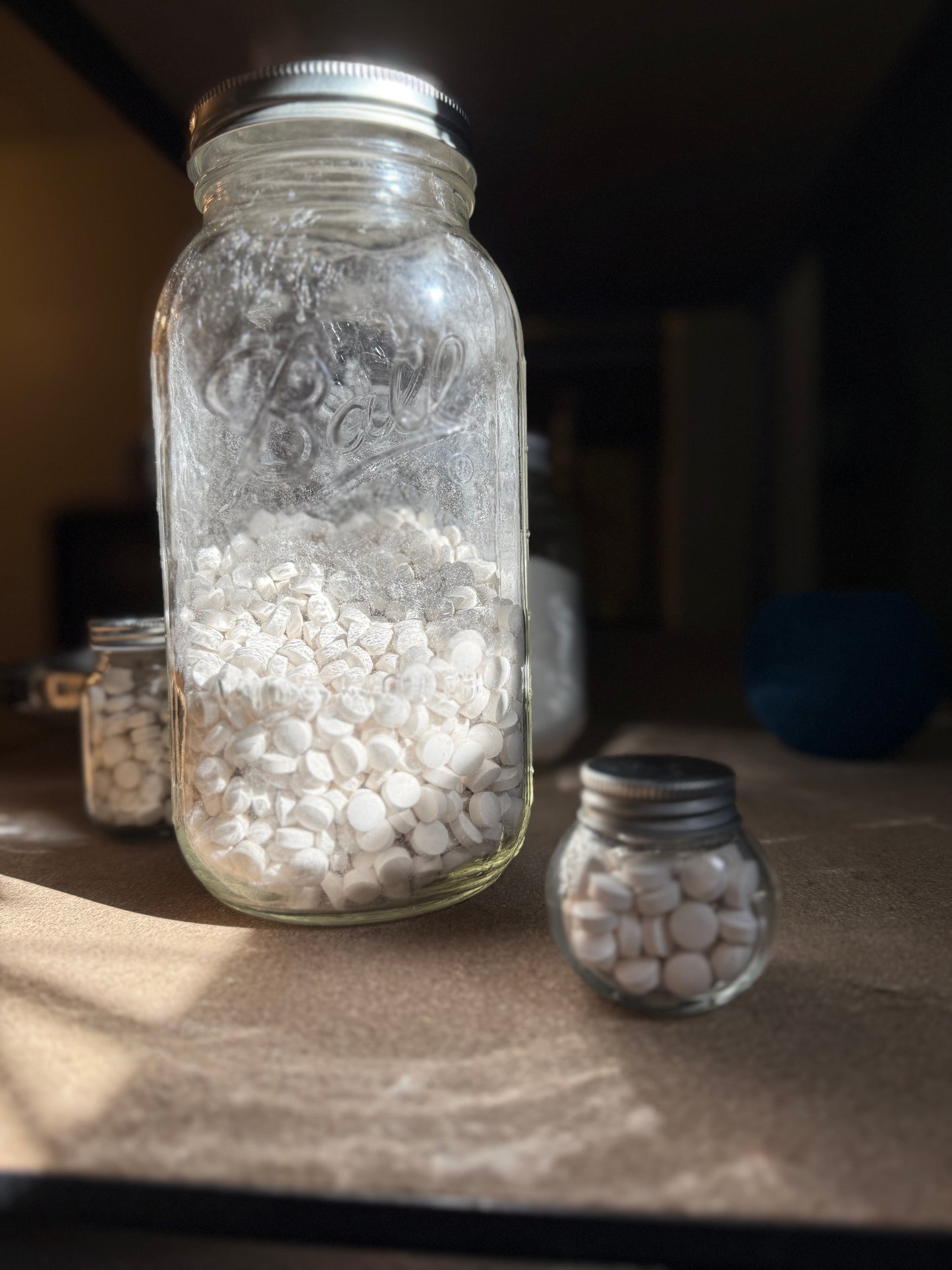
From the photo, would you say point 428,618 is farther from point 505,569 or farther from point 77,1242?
point 77,1242

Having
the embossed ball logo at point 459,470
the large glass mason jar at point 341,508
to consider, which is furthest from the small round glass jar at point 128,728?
the embossed ball logo at point 459,470

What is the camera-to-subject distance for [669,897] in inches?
17.8

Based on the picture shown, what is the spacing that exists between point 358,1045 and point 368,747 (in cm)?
18

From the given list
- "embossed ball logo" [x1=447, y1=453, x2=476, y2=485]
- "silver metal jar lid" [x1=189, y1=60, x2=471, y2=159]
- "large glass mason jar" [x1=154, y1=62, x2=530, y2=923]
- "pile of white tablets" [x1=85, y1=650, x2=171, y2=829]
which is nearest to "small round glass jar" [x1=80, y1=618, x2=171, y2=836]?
"pile of white tablets" [x1=85, y1=650, x2=171, y2=829]

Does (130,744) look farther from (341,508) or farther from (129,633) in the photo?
(341,508)

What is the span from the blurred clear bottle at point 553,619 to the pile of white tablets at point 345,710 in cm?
38

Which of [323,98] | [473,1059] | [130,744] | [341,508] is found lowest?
[473,1059]

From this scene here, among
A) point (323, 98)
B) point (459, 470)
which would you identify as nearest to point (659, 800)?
point (459, 470)

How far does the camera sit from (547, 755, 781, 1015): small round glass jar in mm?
455

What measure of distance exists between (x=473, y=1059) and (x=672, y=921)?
116 mm

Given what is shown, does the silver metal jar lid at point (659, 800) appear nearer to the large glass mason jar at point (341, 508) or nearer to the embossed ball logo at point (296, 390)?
the large glass mason jar at point (341, 508)

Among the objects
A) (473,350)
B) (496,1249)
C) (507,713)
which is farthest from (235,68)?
(496,1249)

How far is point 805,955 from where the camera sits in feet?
1.81

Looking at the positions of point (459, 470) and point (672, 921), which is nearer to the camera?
point (672, 921)
